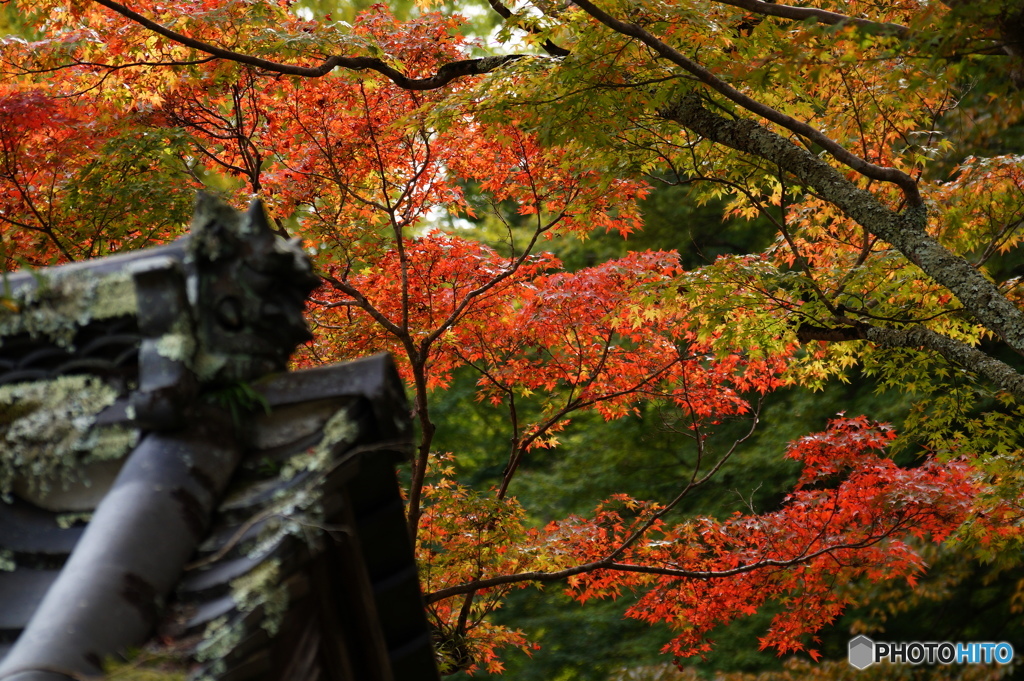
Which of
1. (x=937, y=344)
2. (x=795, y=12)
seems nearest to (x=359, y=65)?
(x=795, y=12)

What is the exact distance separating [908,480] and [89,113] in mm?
7249

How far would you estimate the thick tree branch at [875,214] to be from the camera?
5340mm

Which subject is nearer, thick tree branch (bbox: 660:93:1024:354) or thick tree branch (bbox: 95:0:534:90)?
thick tree branch (bbox: 660:93:1024:354)

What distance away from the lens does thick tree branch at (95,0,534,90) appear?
225 inches

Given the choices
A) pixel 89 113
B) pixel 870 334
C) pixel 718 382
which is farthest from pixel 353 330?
pixel 870 334

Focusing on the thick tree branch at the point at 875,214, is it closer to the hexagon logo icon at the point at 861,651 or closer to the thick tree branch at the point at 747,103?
the thick tree branch at the point at 747,103

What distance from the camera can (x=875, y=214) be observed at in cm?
574

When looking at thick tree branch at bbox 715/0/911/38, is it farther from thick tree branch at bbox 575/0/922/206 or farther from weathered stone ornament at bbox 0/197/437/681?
weathered stone ornament at bbox 0/197/437/681

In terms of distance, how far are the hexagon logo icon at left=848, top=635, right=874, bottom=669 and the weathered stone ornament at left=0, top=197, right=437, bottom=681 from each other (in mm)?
8782

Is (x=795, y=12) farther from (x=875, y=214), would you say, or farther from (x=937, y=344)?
(x=937, y=344)

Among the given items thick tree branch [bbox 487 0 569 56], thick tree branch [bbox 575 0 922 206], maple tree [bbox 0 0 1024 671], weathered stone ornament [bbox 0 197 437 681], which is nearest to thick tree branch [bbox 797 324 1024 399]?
maple tree [bbox 0 0 1024 671]

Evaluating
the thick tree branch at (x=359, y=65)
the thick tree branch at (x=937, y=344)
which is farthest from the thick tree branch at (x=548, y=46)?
the thick tree branch at (x=937, y=344)

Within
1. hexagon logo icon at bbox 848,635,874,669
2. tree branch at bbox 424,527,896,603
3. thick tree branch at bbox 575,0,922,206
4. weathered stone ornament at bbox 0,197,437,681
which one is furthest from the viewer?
hexagon logo icon at bbox 848,635,874,669

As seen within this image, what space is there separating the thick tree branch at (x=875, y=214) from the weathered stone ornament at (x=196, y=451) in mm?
4385
